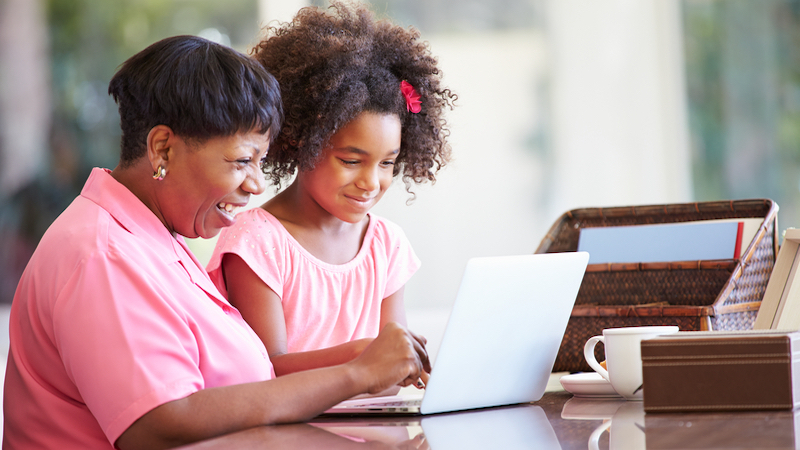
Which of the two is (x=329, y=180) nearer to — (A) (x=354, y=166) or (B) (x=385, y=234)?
(A) (x=354, y=166)

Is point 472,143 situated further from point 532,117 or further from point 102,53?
point 102,53

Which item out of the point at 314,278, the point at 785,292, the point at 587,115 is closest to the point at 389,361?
the point at 314,278

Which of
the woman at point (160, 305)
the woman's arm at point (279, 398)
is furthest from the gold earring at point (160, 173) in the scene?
the woman's arm at point (279, 398)

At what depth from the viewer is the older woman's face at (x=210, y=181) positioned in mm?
1039

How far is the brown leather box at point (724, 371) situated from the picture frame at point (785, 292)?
0.32m

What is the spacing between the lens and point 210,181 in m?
1.06

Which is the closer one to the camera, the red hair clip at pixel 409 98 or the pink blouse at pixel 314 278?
the pink blouse at pixel 314 278

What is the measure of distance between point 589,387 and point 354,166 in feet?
1.96

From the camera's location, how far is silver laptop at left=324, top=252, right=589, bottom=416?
93 centimetres

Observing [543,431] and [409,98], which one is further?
[409,98]

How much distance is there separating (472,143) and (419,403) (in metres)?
2.28

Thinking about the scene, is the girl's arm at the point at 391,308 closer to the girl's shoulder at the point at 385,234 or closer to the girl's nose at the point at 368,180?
the girl's shoulder at the point at 385,234

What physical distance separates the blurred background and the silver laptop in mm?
2002

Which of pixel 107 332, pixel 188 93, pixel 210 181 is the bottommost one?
pixel 107 332
